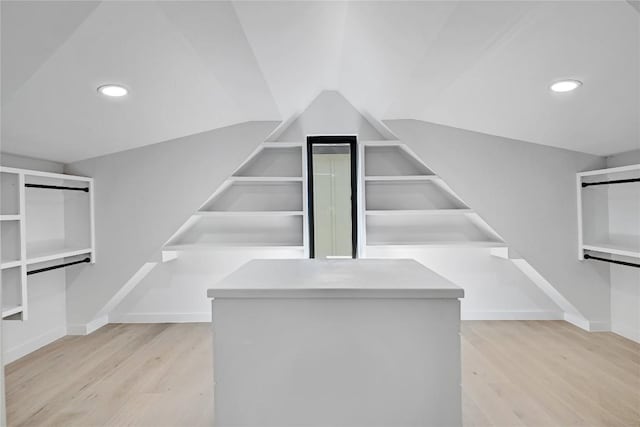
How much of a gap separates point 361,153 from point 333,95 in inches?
24.0

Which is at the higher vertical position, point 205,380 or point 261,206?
point 261,206

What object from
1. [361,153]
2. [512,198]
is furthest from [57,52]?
[512,198]

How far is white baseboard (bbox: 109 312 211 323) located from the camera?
3344 mm

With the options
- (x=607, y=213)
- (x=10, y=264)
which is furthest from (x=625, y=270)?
(x=10, y=264)

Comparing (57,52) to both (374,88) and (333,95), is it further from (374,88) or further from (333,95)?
(333,95)

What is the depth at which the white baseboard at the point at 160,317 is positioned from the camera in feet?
11.0

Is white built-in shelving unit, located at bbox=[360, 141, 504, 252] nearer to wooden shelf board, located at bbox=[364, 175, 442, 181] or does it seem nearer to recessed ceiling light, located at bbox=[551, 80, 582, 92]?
wooden shelf board, located at bbox=[364, 175, 442, 181]

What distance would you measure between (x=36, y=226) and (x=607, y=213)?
4.50m

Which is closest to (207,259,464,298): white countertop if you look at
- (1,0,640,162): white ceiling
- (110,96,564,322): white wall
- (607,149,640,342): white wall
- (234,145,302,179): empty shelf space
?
(1,0,640,162): white ceiling

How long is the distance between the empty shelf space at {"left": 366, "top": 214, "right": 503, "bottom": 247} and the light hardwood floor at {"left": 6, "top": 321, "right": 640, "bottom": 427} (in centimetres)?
84

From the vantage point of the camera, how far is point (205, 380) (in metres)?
2.20

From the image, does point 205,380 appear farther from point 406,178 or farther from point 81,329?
point 406,178

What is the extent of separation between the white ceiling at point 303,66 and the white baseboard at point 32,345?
53.8 inches

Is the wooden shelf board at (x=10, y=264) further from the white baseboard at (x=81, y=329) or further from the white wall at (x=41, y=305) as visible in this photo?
the white baseboard at (x=81, y=329)
